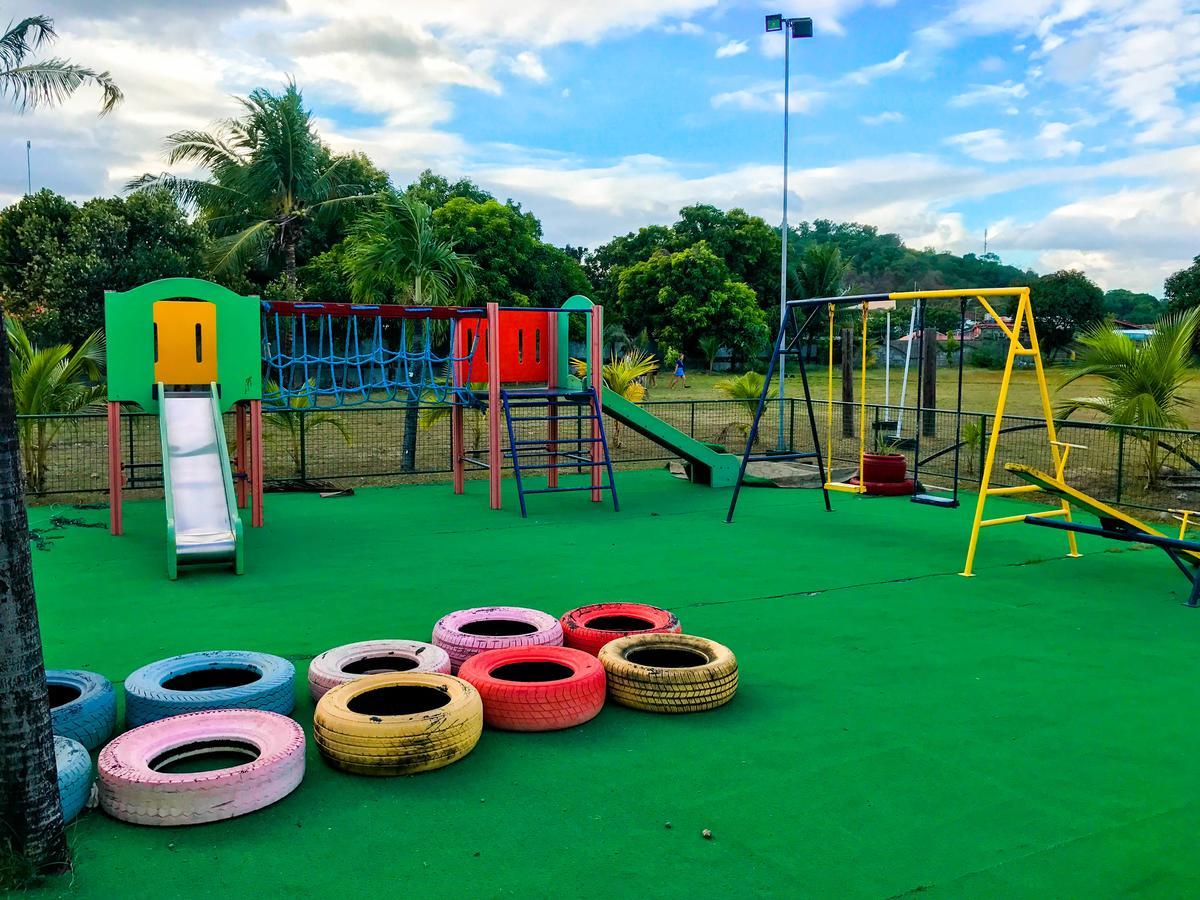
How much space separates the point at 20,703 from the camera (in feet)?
9.84

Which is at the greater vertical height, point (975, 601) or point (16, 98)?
point (16, 98)

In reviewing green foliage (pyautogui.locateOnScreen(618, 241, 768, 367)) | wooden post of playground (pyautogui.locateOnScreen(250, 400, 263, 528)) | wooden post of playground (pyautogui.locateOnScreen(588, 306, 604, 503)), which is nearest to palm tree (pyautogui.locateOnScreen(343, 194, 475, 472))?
wooden post of playground (pyautogui.locateOnScreen(588, 306, 604, 503))

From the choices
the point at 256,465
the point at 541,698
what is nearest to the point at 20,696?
the point at 541,698

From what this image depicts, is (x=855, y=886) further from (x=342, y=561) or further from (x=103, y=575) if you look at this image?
(x=103, y=575)

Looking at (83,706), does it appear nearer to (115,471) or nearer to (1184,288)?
(115,471)

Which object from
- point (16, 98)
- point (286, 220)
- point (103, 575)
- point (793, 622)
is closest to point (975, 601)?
point (793, 622)

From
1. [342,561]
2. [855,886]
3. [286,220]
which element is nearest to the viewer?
[855,886]

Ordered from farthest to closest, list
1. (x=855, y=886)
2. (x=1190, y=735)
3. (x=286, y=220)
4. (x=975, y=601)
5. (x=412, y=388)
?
(x=286, y=220), (x=412, y=388), (x=975, y=601), (x=1190, y=735), (x=855, y=886)

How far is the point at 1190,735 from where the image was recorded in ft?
14.7

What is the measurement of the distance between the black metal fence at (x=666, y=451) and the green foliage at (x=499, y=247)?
14546 mm

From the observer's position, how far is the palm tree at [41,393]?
11367 millimetres

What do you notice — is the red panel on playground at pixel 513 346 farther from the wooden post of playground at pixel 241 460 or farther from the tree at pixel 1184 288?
the tree at pixel 1184 288

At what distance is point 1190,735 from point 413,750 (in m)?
3.52

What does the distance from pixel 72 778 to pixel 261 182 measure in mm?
28752
